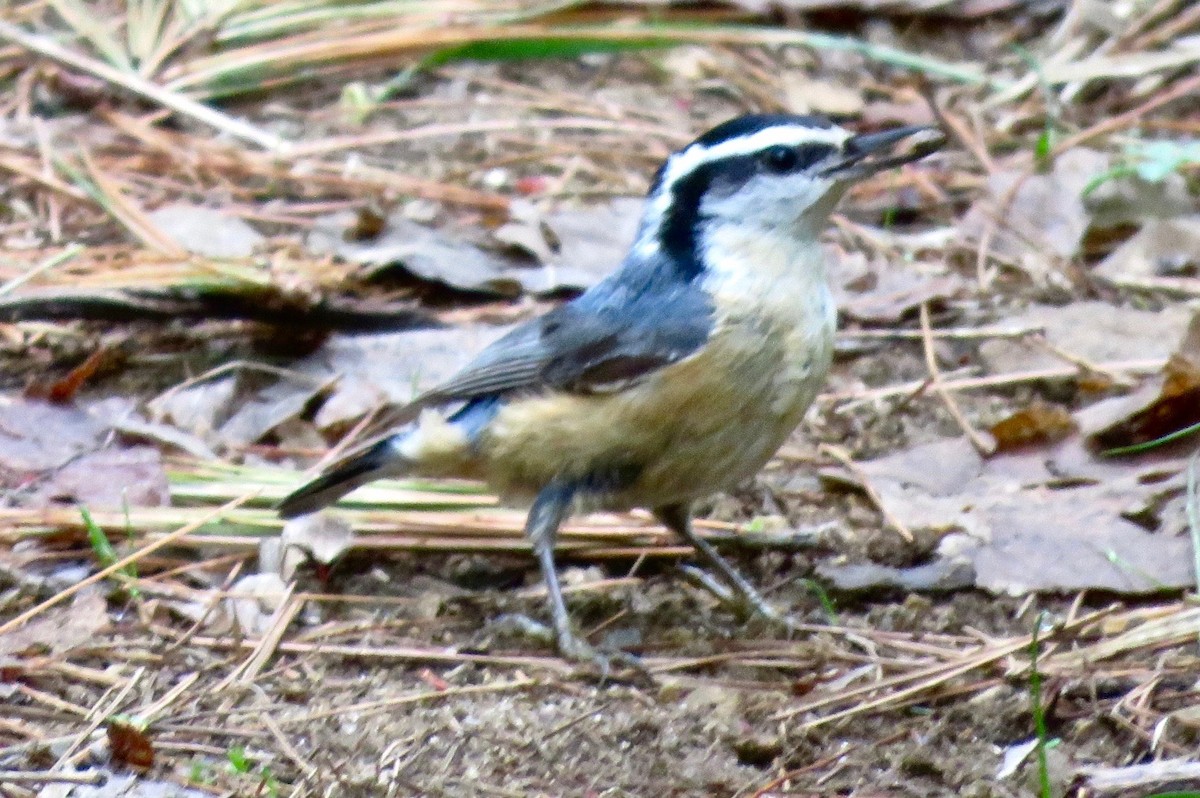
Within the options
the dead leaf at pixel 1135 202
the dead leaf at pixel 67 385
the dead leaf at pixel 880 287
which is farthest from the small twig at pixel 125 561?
the dead leaf at pixel 1135 202

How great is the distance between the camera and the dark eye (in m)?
3.54

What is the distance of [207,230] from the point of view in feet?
16.3

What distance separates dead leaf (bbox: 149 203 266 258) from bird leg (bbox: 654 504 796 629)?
5.75 feet

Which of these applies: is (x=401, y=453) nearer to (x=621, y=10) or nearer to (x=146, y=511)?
(x=146, y=511)

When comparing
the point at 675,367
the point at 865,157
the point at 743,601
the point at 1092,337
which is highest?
the point at 865,157

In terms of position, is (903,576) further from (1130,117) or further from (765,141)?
(1130,117)

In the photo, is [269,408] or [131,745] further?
[269,408]

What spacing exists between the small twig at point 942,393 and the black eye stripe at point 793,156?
928 mm

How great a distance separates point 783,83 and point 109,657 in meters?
3.75

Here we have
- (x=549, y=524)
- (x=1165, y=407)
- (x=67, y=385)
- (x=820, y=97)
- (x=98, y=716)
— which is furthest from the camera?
(x=820, y=97)

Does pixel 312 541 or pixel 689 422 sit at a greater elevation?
pixel 689 422

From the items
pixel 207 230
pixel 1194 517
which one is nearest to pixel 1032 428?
pixel 1194 517

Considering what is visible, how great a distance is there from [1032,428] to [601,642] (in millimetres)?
1251

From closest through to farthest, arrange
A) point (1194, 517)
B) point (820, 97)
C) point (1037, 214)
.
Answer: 1. point (1194, 517)
2. point (1037, 214)
3. point (820, 97)
